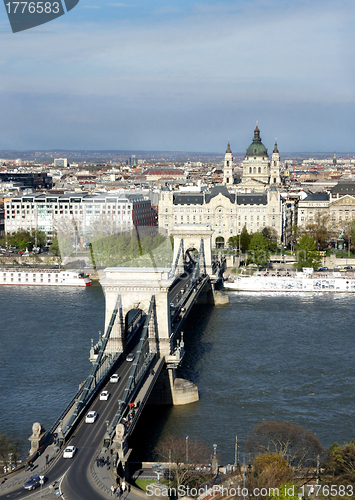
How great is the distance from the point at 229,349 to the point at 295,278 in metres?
10.2

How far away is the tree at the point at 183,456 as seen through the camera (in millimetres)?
9664

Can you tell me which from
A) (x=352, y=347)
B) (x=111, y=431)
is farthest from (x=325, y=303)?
(x=111, y=431)

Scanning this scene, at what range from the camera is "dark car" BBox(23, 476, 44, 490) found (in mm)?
8688

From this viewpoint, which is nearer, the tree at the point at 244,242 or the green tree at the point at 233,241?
the tree at the point at 244,242

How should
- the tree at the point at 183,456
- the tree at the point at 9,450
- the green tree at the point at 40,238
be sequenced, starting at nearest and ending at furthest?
the tree at the point at 183,456 < the tree at the point at 9,450 < the green tree at the point at 40,238

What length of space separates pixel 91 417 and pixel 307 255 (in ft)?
71.5

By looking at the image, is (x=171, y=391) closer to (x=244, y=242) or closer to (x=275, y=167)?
(x=244, y=242)

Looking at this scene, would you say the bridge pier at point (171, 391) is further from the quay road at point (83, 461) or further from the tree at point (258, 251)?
the tree at point (258, 251)

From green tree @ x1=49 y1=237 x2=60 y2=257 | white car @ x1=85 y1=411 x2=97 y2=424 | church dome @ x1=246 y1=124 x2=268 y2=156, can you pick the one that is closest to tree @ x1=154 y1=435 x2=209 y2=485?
white car @ x1=85 y1=411 x2=97 y2=424

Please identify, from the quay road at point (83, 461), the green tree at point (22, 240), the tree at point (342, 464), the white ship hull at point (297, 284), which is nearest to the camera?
the quay road at point (83, 461)

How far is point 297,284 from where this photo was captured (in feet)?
87.5

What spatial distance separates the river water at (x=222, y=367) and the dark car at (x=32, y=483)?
2492 millimetres

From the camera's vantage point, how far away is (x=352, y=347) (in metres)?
17.3

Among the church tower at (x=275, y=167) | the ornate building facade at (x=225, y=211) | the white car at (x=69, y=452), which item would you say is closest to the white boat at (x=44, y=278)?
the ornate building facade at (x=225, y=211)
